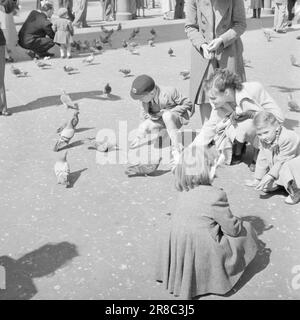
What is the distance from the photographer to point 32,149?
618 cm

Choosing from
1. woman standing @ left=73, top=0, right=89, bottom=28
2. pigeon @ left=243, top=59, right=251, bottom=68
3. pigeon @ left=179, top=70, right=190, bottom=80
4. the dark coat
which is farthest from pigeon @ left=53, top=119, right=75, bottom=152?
woman standing @ left=73, top=0, right=89, bottom=28

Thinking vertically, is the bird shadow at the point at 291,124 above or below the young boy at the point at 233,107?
below

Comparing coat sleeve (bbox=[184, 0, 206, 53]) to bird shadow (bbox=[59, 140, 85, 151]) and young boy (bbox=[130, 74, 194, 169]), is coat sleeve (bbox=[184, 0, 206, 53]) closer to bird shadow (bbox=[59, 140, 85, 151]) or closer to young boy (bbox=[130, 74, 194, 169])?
young boy (bbox=[130, 74, 194, 169])

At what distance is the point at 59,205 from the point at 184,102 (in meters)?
1.97

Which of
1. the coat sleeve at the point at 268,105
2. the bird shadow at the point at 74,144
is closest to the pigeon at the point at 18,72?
the bird shadow at the point at 74,144

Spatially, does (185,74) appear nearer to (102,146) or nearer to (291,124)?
(291,124)

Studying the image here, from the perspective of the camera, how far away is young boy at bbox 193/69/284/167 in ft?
16.6

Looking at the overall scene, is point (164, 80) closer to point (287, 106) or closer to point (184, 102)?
point (287, 106)

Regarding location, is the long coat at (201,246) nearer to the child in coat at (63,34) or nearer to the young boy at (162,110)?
the young boy at (162,110)

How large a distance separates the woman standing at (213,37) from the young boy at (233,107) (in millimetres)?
226

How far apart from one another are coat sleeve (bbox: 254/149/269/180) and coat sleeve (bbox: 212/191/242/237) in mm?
1559

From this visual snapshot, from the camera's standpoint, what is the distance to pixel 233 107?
17.6ft

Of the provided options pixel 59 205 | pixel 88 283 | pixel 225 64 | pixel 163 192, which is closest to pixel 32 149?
pixel 59 205

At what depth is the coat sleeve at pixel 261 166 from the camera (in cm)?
480
